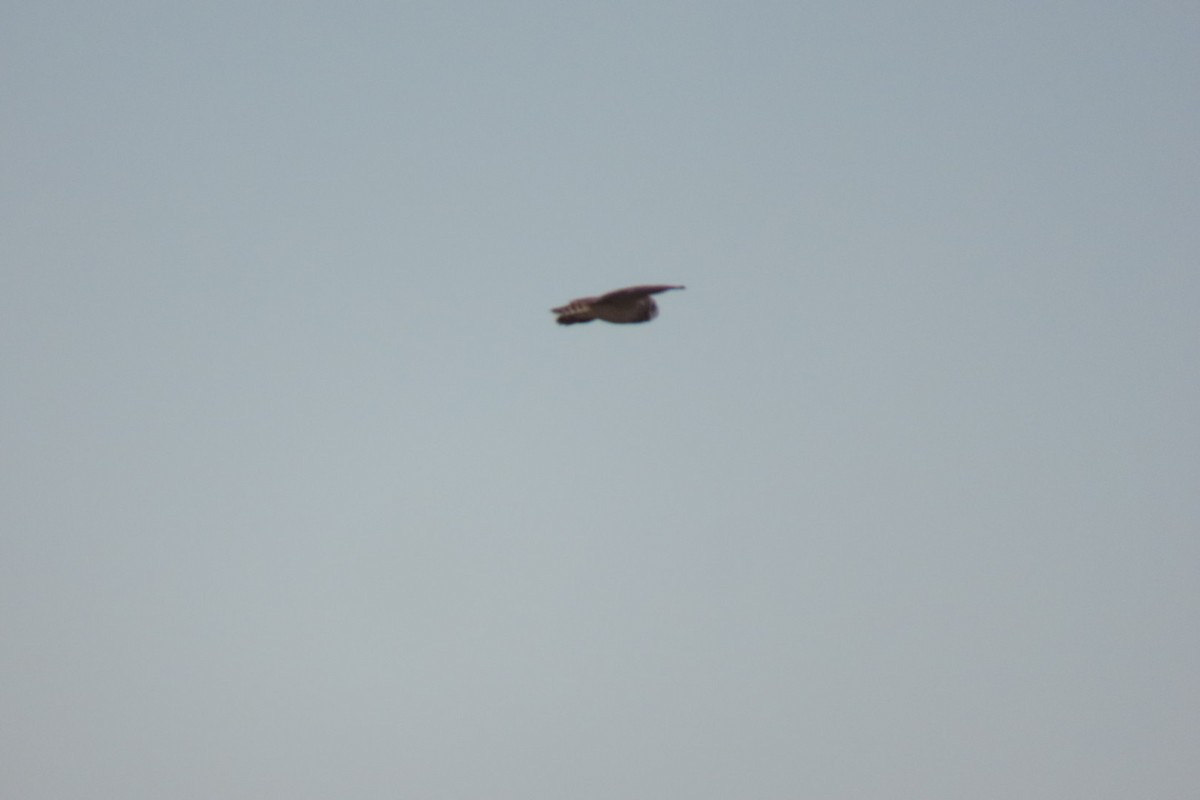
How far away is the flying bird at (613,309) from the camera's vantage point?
34438mm

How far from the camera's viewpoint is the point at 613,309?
3478 cm

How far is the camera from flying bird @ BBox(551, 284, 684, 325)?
113ft

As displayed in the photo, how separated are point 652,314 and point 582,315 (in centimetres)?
147

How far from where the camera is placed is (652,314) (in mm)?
35219

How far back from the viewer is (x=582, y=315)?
1389 inches
